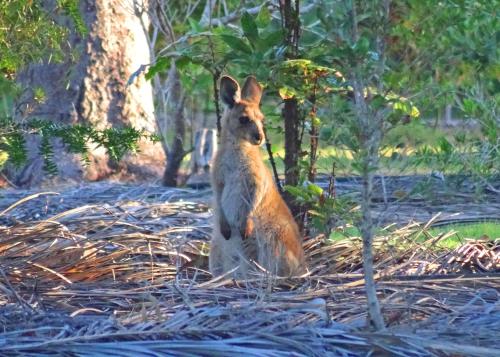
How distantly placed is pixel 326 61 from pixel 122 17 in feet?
21.3

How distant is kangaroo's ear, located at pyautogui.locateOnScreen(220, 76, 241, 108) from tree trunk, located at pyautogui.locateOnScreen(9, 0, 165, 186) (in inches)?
212

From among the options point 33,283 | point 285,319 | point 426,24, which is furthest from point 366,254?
point 33,283

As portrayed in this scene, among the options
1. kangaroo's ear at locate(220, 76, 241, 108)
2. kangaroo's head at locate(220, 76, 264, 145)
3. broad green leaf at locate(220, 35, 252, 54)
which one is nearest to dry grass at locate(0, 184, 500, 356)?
kangaroo's head at locate(220, 76, 264, 145)

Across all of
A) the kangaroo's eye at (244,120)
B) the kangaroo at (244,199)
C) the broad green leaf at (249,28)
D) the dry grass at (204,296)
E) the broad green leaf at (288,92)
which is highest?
the broad green leaf at (249,28)

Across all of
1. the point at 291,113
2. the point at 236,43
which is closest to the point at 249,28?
the point at 236,43

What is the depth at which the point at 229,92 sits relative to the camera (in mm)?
7277

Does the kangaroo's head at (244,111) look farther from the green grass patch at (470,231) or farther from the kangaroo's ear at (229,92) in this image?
the green grass patch at (470,231)

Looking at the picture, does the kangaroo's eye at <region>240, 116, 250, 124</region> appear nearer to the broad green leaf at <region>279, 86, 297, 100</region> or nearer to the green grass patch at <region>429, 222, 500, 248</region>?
the broad green leaf at <region>279, 86, 297, 100</region>

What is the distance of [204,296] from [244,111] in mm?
1931

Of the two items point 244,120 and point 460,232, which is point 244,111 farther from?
point 460,232

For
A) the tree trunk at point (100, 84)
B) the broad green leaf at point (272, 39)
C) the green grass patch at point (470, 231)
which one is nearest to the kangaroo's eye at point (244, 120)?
the broad green leaf at point (272, 39)

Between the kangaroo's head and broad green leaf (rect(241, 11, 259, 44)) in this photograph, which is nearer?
broad green leaf (rect(241, 11, 259, 44))

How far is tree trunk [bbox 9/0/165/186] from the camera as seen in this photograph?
12.6 metres

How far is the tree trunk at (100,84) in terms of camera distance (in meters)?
12.6
